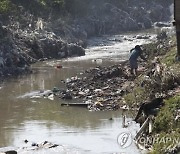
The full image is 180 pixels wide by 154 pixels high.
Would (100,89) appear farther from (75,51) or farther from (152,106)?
(75,51)

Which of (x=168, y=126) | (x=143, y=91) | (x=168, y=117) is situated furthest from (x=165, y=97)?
(x=143, y=91)

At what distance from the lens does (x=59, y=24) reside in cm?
3700

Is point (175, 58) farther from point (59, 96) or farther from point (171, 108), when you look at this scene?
point (171, 108)

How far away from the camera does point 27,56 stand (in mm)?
27094

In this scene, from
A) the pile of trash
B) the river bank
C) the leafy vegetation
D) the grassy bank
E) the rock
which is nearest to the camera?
the leafy vegetation

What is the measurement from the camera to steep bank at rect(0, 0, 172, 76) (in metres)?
26.6

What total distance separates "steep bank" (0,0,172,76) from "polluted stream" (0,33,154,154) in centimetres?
377

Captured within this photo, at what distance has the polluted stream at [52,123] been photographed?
11703 millimetres

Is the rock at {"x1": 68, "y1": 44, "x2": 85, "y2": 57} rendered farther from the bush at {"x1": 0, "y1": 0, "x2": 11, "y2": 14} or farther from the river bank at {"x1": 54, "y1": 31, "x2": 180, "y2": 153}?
the river bank at {"x1": 54, "y1": 31, "x2": 180, "y2": 153}

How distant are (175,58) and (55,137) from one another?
5555 mm

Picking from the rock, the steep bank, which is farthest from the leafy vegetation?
the rock

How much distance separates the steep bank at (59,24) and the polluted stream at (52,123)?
377 cm

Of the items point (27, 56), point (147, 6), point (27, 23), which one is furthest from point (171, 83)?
point (147, 6)

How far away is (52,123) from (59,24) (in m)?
23.3
